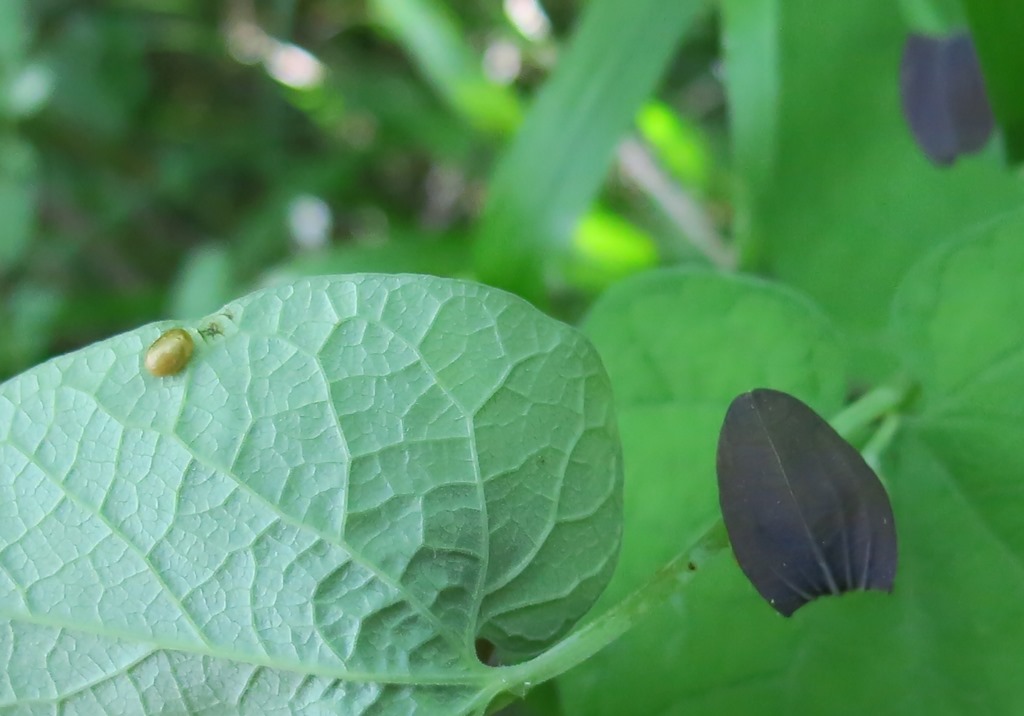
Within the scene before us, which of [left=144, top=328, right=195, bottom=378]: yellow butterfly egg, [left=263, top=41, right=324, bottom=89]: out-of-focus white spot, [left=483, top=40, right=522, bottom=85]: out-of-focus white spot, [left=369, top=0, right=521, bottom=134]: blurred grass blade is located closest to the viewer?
[left=144, top=328, right=195, bottom=378]: yellow butterfly egg

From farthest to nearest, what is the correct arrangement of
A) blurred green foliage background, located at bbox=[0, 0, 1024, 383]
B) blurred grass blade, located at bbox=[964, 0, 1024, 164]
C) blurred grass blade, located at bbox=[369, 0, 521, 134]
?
blurred grass blade, located at bbox=[369, 0, 521, 134], blurred green foliage background, located at bbox=[0, 0, 1024, 383], blurred grass blade, located at bbox=[964, 0, 1024, 164]

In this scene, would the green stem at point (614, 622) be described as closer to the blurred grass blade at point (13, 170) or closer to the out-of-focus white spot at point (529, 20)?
the out-of-focus white spot at point (529, 20)

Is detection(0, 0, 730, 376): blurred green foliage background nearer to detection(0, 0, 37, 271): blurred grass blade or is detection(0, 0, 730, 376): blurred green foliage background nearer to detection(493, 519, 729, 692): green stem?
detection(0, 0, 37, 271): blurred grass blade

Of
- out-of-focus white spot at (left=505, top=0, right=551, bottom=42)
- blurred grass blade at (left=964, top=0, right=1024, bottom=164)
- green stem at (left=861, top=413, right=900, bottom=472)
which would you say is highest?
out-of-focus white spot at (left=505, top=0, right=551, bottom=42)

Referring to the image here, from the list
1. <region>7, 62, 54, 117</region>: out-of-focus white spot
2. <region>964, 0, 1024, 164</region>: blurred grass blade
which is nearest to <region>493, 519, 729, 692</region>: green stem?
<region>964, 0, 1024, 164</region>: blurred grass blade

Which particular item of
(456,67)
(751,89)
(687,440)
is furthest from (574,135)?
(687,440)

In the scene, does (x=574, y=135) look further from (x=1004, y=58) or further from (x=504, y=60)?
(x=504, y=60)

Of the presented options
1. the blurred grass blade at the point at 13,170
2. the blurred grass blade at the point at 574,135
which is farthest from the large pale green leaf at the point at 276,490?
the blurred grass blade at the point at 13,170
